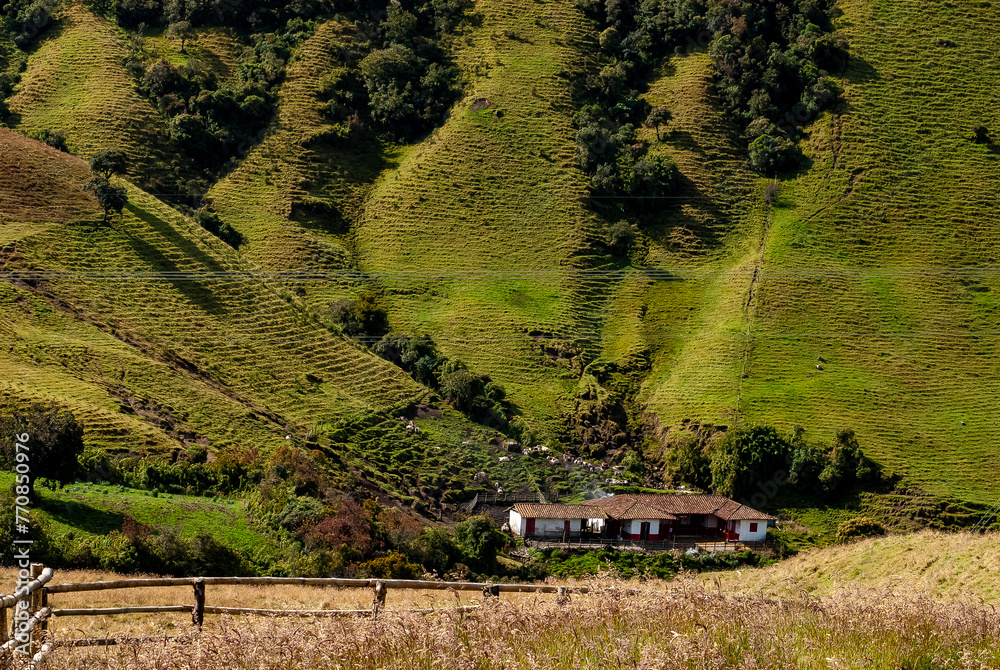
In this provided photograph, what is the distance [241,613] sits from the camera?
14398mm

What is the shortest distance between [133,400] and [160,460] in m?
6.39

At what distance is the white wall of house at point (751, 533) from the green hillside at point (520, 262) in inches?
258

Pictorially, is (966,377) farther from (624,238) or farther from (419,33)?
(419,33)

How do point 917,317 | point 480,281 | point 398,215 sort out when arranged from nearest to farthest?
point 917,317 < point 480,281 < point 398,215

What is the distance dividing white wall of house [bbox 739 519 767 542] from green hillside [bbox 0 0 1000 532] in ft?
21.5

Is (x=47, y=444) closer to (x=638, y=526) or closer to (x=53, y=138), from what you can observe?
(x=638, y=526)

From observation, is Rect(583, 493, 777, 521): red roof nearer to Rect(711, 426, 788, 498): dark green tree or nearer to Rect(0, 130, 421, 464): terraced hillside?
Rect(711, 426, 788, 498): dark green tree

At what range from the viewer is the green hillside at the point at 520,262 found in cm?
5047

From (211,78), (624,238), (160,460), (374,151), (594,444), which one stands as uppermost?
(211,78)

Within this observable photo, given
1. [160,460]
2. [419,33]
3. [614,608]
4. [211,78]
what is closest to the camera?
[614,608]

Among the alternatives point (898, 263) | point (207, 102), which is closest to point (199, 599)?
point (898, 263)

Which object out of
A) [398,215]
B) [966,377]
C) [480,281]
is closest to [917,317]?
[966,377]

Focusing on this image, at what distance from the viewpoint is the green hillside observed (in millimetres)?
50469

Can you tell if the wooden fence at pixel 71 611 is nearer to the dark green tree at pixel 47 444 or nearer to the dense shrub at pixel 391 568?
the dense shrub at pixel 391 568
